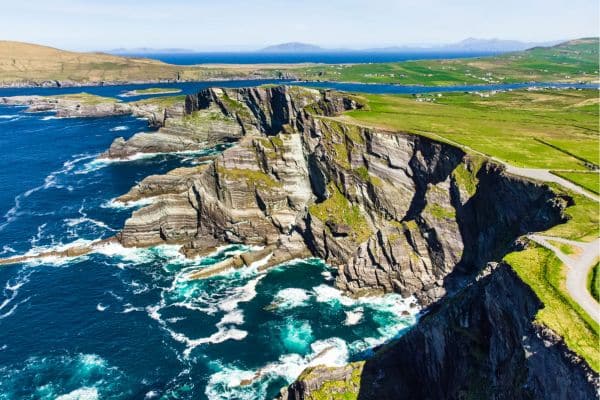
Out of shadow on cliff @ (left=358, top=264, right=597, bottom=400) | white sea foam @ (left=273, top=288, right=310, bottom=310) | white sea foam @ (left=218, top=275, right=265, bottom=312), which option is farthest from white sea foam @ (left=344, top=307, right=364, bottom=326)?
white sea foam @ (left=218, top=275, right=265, bottom=312)

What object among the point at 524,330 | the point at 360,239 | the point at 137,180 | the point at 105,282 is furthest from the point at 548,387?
the point at 137,180

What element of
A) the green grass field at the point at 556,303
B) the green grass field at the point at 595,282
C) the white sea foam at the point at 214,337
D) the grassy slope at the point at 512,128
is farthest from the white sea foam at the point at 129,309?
the green grass field at the point at 595,282

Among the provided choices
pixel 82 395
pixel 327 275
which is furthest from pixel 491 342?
pixel 82 395

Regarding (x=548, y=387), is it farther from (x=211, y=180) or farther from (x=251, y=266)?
(x=211, y=180)

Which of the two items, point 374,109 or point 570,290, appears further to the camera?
point 374,109

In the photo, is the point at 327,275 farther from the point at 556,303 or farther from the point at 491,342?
the point at 556,303
